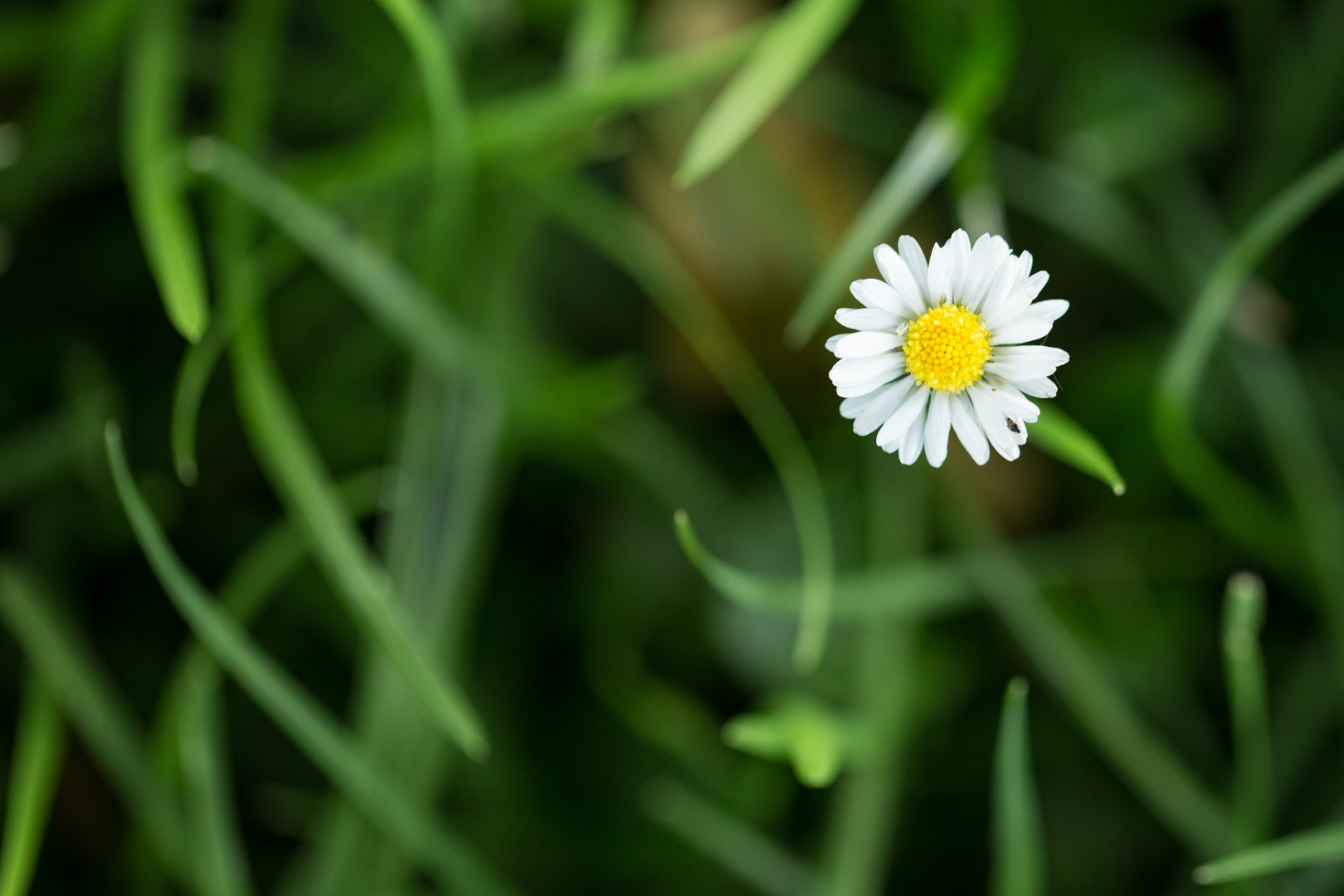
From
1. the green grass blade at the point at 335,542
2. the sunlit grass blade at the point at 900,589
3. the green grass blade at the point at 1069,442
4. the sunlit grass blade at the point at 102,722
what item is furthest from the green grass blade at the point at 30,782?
the green grass blade at the point at 1069,442

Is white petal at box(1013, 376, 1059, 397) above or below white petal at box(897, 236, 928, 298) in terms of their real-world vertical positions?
below

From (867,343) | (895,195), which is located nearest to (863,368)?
(867,343)

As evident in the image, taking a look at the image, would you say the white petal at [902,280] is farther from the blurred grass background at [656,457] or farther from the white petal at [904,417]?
the blurred grass background at [656,457]

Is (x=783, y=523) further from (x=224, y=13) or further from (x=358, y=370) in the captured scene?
(x=224, y=13)

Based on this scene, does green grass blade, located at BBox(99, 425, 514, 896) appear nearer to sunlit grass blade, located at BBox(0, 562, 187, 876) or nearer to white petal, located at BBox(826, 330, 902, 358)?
sunlit grass blade, located at BBox(0, 562, 187, 876)

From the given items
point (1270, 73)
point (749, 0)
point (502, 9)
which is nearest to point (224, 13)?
point (502, 9)

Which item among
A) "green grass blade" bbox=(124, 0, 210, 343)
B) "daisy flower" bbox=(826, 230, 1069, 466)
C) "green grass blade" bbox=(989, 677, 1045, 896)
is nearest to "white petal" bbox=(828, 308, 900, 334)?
"daisy flower" bbox=(826, 230, 1069, 466)

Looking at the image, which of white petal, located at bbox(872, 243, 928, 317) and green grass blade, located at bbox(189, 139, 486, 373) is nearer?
white petal, located at bbox(872, 243, 928, 317)
